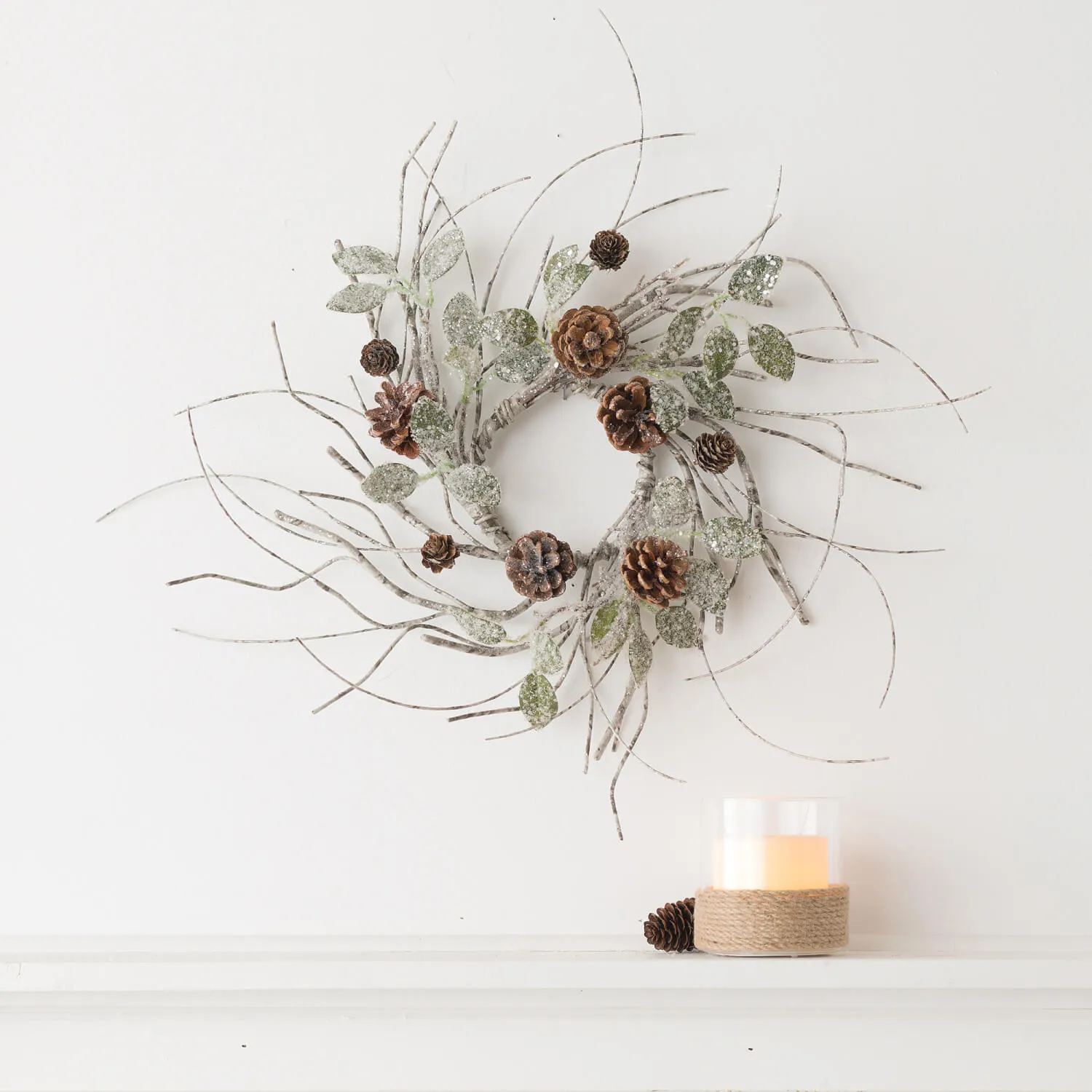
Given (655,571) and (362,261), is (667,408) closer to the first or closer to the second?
(655,571)

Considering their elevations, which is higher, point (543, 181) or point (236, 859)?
point (543, 181)

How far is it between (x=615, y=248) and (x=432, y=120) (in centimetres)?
25

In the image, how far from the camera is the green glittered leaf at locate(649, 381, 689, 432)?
92 cm

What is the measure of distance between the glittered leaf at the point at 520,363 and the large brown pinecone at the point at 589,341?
34mm

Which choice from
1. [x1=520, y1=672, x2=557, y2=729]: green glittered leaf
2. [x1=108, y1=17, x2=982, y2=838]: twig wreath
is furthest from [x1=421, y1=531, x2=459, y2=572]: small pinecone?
[x1=520, y1=672, x2=557, y2=729]: green glittered leaf

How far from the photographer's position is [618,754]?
37.9 inches

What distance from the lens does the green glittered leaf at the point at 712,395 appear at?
0.94 metres

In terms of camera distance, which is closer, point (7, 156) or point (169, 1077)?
point (169, 1077)

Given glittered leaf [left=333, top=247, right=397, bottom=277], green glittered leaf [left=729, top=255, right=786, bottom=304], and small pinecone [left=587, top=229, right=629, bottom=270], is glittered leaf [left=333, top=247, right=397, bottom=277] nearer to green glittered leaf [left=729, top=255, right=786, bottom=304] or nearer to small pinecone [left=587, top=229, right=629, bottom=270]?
small pinecone [left=587, top=229, right=629, bottom=270]

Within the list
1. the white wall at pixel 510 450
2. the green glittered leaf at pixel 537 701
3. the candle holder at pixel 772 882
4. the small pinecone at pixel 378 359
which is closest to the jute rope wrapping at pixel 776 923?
the candle holder at pixel 772 882

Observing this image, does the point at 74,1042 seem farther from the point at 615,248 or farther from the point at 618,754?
the point at 615,248

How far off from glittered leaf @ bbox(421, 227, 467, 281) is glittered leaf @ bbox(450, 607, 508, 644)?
32 cm

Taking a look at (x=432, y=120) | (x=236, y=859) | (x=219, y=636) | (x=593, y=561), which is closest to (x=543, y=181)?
(x=432, y=120)

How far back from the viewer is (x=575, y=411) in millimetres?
1001
